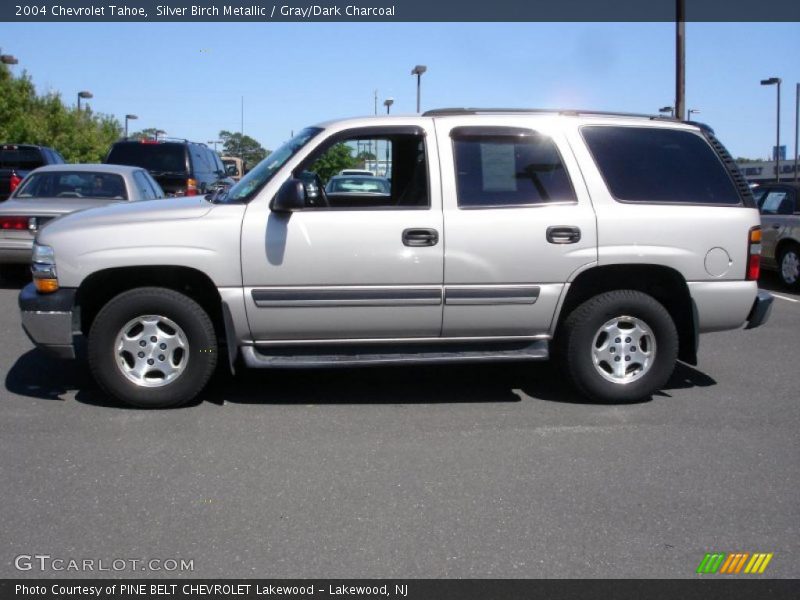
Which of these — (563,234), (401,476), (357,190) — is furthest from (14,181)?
(401,476)

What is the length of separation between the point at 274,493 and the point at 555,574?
5.02 feet

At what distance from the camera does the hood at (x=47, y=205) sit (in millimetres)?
10320

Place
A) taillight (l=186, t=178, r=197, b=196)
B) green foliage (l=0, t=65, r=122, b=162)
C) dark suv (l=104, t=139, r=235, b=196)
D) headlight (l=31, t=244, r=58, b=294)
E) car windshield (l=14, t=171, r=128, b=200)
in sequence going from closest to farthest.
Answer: headlight (l=31, t=244, r=58, b=294), car windshield (l=14, t=171, r=128, b=200), taillight (l=186, t=178, r=197, b=196), dark suv (l=104, t=139, r=235, b=196), green foliage (l=0, t=65, r=122, b=162)

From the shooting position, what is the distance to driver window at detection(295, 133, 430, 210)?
5965mm

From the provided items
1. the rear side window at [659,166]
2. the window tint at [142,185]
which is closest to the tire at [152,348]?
the rear side window at [659,166]

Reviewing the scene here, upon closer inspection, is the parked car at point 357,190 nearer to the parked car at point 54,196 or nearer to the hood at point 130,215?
the hood at point 130,215

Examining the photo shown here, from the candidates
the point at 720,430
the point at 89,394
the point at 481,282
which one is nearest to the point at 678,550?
the point at 720,430

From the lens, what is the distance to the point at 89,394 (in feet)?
20.5

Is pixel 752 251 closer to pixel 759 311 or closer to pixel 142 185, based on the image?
pixel 759 311

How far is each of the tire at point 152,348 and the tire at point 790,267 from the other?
9.48 meters

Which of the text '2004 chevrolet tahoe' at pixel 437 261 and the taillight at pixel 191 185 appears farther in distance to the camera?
the taillight at pixel 191 185

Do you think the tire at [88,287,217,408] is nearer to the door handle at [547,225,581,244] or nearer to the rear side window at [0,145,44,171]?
the door handle at [547,225,581,244]

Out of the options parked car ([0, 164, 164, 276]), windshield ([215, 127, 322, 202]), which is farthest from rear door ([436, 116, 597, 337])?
parked car ([0, 164, 164, 276])

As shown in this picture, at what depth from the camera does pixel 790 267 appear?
41.1ft
